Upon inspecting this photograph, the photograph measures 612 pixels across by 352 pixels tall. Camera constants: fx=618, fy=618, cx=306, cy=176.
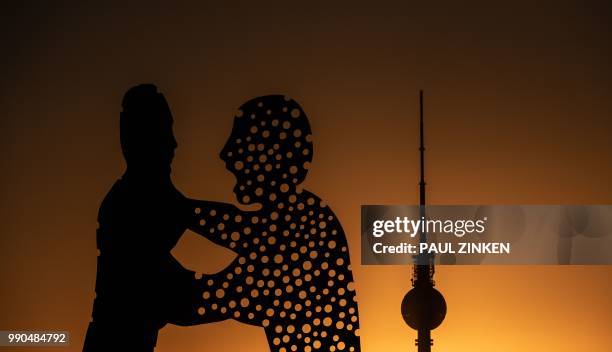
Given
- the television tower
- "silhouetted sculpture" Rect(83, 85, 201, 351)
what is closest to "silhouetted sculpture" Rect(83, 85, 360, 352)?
"silhouetted sculpture" Rect(83, 85, 201, 351)

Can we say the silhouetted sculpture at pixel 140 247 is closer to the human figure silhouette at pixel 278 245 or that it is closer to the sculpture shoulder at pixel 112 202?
the sculpture shoulder at pixel 112 202

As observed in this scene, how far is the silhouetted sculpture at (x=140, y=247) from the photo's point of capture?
10.1 ft

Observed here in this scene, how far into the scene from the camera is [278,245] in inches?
123

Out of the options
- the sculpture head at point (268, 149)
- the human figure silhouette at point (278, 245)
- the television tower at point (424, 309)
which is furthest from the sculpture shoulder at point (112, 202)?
the television tower at point (424, 309)

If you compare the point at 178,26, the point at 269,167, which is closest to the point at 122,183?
the point at 269,167

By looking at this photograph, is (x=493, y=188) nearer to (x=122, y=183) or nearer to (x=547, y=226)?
(x=547, y=226)

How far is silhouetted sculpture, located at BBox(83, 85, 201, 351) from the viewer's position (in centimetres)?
307

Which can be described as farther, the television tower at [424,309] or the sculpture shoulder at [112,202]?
the sculpture shoulder at [112,202]

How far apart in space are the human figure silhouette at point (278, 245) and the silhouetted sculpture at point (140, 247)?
0.44ft

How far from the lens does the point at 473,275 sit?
3348 millimetres

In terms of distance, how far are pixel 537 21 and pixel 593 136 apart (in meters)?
0.71

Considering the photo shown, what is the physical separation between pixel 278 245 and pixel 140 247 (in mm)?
690

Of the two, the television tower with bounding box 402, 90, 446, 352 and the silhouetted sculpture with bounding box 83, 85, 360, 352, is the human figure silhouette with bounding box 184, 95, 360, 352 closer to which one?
the silhouetted sculpture with bounding box 83, 85, 360, 352

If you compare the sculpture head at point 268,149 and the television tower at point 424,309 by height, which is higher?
the sculpture head at point 268,149
